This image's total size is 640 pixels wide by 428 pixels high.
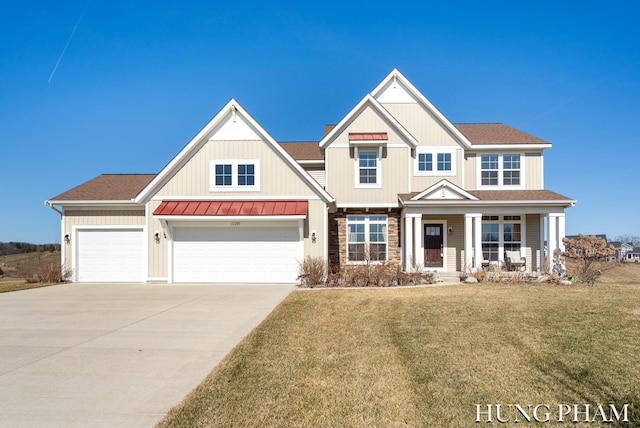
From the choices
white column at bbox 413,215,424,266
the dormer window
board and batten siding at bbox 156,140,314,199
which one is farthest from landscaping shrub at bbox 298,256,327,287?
the dormer window

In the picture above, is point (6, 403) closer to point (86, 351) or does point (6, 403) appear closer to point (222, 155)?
point (86, 351)

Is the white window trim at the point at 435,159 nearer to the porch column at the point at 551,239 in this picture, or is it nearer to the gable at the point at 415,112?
the gable at the point at 415,112

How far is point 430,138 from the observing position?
60.4 feet

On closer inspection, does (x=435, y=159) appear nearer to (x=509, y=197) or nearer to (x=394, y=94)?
(x=509, y=197)

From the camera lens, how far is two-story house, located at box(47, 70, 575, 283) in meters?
15.6

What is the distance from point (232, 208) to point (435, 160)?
10.2 metres

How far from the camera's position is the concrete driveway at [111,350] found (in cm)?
448

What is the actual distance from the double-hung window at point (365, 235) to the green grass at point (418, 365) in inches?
320

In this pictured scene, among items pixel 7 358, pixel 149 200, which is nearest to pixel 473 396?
pixel 7 358

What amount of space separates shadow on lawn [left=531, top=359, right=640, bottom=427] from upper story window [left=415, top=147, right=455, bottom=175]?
44.7 ft

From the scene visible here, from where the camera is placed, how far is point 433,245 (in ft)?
60.1

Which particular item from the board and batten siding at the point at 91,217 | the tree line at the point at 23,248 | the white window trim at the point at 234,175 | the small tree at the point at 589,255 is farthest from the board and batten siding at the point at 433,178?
the tree line at the point at 23,248

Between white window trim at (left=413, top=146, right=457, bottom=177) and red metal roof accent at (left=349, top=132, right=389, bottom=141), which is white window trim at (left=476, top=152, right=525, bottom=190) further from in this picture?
red metal roof accent at (left=349, top=132, right=389, bottom=141)

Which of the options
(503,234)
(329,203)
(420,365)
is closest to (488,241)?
(503,234)
